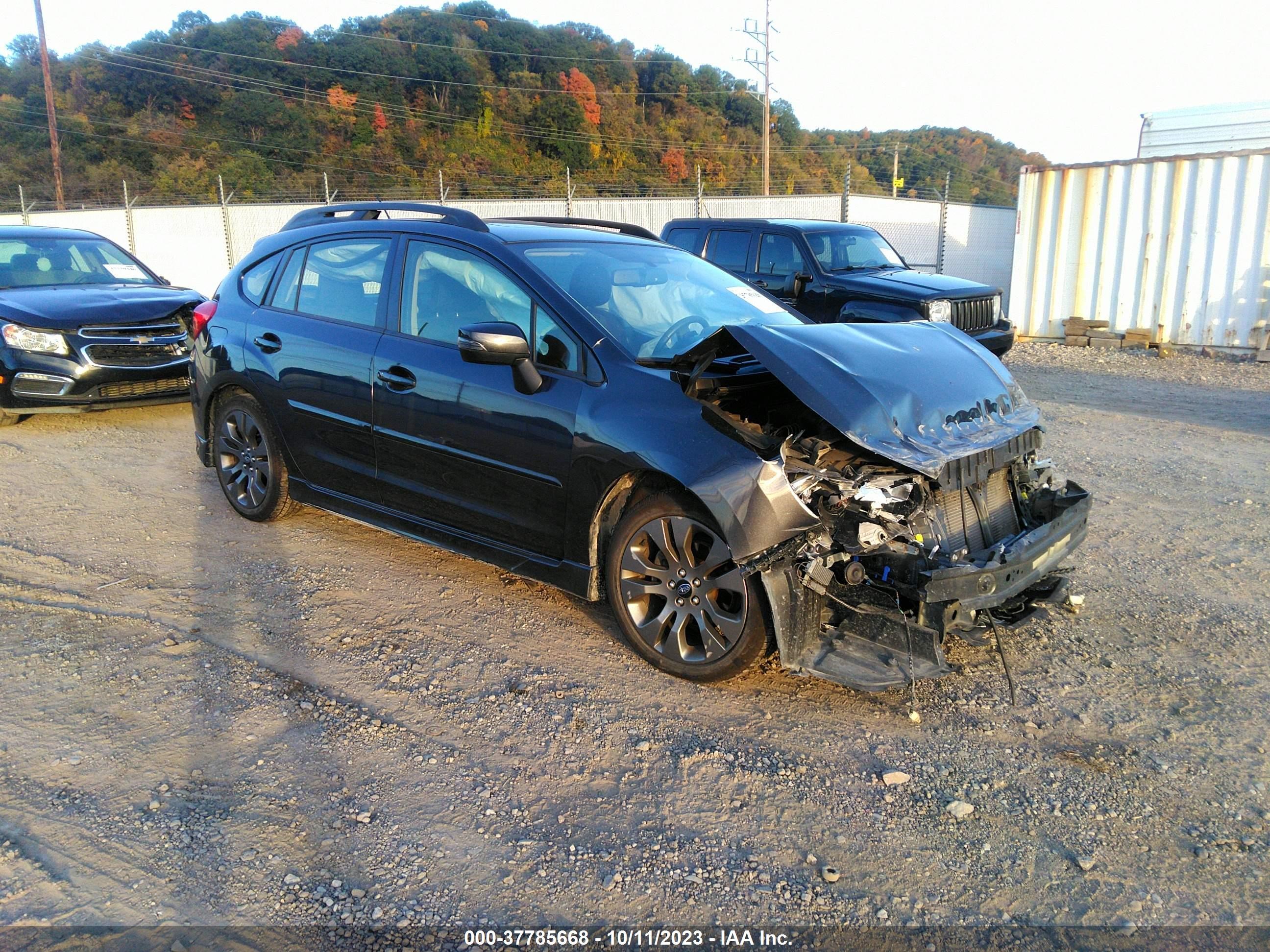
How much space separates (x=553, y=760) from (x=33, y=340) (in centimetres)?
685

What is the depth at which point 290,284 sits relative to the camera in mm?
5336

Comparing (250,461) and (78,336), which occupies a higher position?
(78,336)

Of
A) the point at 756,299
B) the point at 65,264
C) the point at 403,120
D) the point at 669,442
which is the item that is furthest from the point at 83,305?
the point at 403,120

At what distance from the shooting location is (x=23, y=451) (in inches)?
294

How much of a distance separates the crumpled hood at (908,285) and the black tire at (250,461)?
21.2 ft

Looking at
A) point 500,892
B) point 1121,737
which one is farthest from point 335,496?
point 1121,737

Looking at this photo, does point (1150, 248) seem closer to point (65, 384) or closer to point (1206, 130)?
point (1206, 130)

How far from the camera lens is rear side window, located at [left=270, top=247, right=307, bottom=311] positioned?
5.29 meters

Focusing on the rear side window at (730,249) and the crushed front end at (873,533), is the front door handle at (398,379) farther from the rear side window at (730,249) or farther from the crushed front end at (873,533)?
the rear side window at (730,249)

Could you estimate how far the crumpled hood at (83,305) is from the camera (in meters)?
7.80

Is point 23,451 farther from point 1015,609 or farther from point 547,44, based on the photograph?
point 547,44

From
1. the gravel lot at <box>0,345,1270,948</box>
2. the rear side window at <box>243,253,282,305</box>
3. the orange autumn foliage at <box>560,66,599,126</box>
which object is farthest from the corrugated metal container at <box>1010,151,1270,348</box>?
the orange autumn foliage at <box>560,66,599,126</box>

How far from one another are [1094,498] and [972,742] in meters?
3.44

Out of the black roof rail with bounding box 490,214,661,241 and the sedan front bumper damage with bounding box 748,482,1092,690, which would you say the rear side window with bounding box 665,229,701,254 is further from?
the sedan front bumper damage with bounding box 748,482,1092,690
